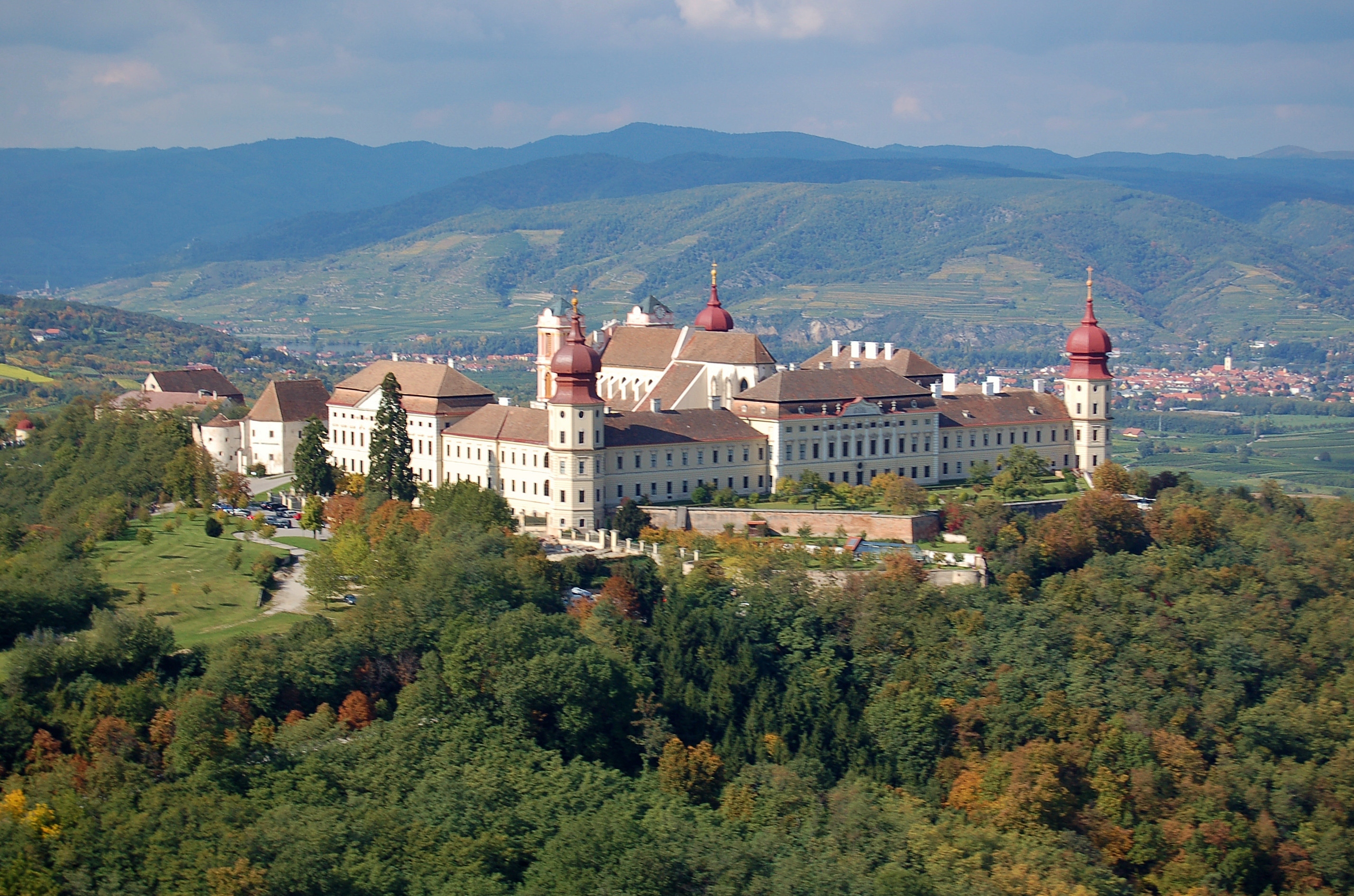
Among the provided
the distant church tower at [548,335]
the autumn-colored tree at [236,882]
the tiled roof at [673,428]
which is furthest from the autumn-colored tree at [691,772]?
the distant church tower at [548,335]

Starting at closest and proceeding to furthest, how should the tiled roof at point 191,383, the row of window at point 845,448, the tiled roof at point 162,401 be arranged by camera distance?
the row of window at point 845,448
the tiled roof at point 162,401
the tiled roof at point 191,383

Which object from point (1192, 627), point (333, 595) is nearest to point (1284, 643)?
point (1192, 627)

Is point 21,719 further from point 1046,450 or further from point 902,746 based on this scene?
point 1046,450

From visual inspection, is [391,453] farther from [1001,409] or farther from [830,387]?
[1001,409]

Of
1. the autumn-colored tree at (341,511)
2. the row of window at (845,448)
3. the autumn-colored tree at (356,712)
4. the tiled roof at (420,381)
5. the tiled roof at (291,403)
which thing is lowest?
the autumn-colored tree at (356,712)

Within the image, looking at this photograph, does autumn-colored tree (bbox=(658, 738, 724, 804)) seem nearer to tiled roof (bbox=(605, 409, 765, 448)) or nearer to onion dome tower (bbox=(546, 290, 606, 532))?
onion dome tower (bbox=(546, 290, 606, 532))

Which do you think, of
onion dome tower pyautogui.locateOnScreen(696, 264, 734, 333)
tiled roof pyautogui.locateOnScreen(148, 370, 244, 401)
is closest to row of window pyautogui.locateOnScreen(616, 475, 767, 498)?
onion dome tower pyautogui.locateOnScreen(696, 264, 734, 333)

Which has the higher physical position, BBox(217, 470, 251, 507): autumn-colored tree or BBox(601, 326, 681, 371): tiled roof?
BBox(601, 326, 681, 371): tiled roof

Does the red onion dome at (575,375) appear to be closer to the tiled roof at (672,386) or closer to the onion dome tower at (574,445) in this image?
the onion dome tower at (574,445)
